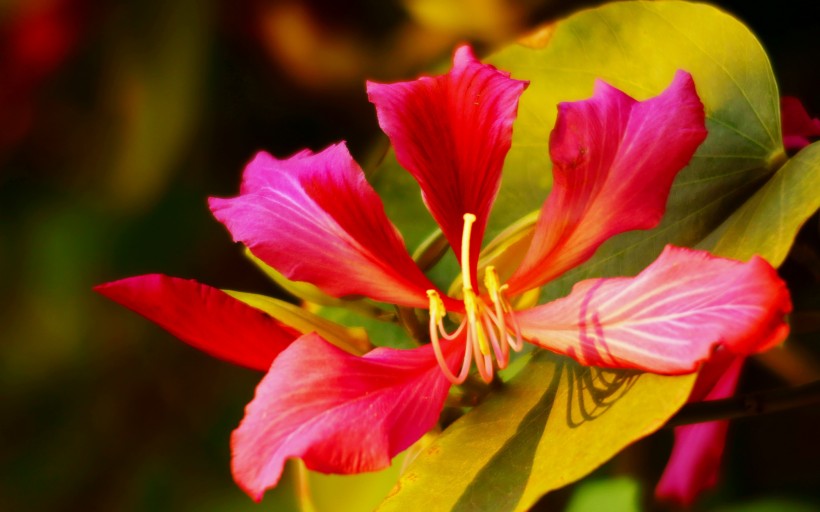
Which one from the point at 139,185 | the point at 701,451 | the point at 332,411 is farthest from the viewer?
the point at 139,185

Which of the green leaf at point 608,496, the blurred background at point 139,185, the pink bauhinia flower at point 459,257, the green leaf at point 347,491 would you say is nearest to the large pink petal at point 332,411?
the pink bauhinia flower at point 459,257

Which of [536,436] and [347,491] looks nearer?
[536,436]

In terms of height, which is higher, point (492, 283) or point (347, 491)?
point (492, 283)

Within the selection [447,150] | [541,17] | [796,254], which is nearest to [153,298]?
[447,150]

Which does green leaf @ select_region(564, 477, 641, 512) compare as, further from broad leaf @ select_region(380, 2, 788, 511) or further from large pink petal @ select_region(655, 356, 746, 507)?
broad leaf @ select_region(380, 2, 788, 511)

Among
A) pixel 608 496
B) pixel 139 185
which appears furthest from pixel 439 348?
pixel 139 185

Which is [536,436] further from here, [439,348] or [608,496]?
[608,496]

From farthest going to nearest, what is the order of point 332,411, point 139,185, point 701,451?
point 139,185 < point 701,451 < point 332,411
